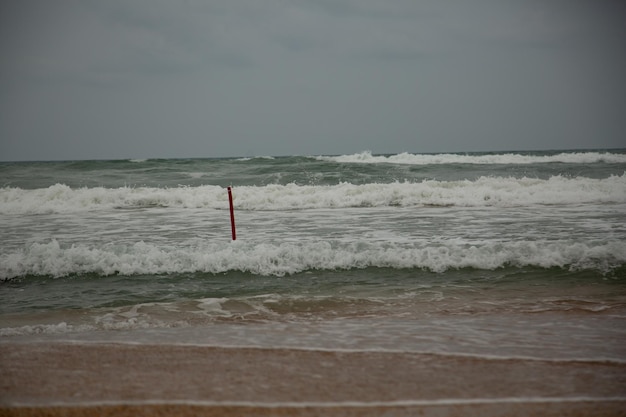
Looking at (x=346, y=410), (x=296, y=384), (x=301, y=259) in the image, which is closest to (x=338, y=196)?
(x=301, y=259)

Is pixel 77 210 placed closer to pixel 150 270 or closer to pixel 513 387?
pixel 150 270

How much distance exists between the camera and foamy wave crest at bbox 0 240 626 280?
8828 millimetres

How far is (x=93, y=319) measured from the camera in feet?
20.6

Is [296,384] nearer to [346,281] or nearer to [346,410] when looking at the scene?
[346,410]

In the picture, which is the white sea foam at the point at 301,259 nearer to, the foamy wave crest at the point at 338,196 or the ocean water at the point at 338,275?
the ocean water at the point at 338,275

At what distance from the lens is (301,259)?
30.3 feet

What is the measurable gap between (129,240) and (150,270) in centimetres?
315

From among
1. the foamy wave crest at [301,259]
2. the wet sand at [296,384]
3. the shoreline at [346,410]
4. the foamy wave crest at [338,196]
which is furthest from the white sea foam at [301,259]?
the foamy wave crest at [338,196]

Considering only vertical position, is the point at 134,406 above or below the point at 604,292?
above

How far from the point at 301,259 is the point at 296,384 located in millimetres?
5903

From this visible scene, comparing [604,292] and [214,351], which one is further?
[604,292]

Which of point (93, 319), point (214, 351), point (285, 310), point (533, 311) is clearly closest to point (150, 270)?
point (93, 319)

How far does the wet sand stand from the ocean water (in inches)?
14.6

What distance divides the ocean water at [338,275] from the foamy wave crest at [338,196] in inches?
7.3
